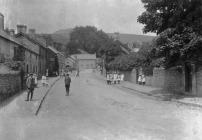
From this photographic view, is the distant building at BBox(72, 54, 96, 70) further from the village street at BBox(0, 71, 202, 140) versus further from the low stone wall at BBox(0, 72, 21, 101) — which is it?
the village street at BBox(0, 71, 202, 140)

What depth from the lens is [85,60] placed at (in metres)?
152

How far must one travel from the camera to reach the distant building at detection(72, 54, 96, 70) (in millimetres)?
147000

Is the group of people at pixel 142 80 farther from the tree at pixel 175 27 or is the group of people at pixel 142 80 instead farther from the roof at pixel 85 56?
the roof at pixel 85 56

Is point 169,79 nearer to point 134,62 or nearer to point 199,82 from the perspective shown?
point 199,82

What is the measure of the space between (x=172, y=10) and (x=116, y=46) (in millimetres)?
45990

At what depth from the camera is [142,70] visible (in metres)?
41.0

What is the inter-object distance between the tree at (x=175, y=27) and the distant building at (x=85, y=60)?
12105cm

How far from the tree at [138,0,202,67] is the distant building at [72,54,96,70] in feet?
397

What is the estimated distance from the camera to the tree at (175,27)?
23.3 metres

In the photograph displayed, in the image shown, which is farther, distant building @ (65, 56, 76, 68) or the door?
distant building @ (65, 56, 76, 68)

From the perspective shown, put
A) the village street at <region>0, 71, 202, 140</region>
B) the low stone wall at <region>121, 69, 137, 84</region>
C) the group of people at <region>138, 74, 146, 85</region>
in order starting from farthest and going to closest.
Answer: the low stone wall at <region>121, 69, 137, 84</region>
the group of people at <region>138, 74, 146, 85</region>
the village street at <region>0, 71, 202, 140</region>

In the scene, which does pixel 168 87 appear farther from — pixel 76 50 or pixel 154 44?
pixel 76 50

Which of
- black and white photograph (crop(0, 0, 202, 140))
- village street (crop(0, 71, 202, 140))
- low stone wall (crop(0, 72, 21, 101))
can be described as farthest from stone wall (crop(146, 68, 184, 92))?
village street (crop(0, 71, 202, 140))

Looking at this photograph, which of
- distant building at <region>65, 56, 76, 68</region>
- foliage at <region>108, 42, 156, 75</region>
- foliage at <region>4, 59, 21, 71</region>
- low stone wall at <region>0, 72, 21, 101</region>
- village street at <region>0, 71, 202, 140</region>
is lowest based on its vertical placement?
village street at <region>0, 71, 202, 140</region>
